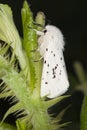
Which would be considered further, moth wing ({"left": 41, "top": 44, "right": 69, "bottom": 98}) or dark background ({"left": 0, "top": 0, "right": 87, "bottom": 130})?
dark background ({"left": 0, "top": 0, "right": 87, "bottom": 130})

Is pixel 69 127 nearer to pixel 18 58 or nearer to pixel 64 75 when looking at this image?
pixel 64 75

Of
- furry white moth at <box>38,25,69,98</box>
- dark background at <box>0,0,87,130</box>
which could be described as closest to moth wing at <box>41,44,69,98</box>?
furry white moth at <box>38,25,69,98</box>

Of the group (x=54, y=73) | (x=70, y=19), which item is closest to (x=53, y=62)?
(x=54, y=73)

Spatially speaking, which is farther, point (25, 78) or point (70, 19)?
point (70, 19)

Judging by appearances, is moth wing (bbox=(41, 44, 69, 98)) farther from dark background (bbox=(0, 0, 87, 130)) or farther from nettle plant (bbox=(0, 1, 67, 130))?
dark background (bbox=(0, 0, 87, 130))

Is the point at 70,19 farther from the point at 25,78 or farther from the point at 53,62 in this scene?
the point at 25,78

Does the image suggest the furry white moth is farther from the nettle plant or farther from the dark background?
the dark background
